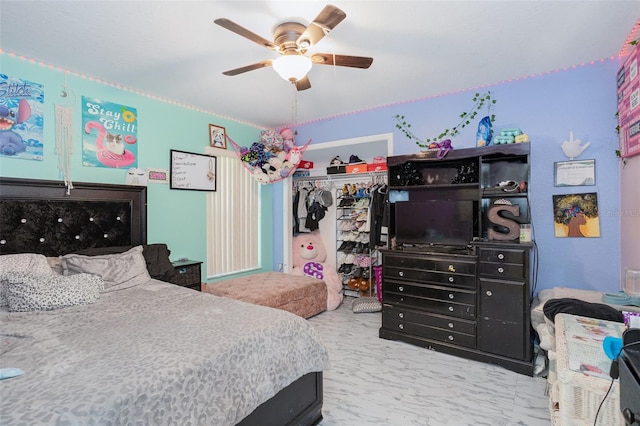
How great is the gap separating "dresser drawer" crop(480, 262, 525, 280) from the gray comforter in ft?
5.36

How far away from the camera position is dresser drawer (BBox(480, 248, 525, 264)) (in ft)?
8.29

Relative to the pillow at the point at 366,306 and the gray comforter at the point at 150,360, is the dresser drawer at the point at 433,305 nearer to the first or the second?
the pillow at the point at 366,306

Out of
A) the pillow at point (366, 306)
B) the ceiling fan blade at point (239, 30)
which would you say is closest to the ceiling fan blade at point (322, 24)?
the ceiling fan blade at point (239, 30)

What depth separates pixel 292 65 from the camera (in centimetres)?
190

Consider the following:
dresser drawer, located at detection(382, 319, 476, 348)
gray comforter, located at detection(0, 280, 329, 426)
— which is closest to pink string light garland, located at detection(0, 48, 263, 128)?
Result: gray comforter, located at detection(0, 280, 329, 426)

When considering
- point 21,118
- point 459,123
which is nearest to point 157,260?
point 21,118

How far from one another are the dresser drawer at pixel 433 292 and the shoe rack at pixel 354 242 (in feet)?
4.32

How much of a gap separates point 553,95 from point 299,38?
2412 millimetres

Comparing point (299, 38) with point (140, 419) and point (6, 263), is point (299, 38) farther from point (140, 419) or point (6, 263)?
point (6, 263)

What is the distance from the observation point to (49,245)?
2529mm

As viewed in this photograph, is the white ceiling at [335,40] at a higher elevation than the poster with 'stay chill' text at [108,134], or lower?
higher

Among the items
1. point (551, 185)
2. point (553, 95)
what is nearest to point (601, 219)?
point (551, 185)

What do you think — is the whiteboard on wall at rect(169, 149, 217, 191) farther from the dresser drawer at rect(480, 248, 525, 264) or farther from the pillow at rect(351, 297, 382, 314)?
the dresser drawer at rect(480, 248, 525, 264)

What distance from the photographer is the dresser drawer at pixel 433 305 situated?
2.74 metres
